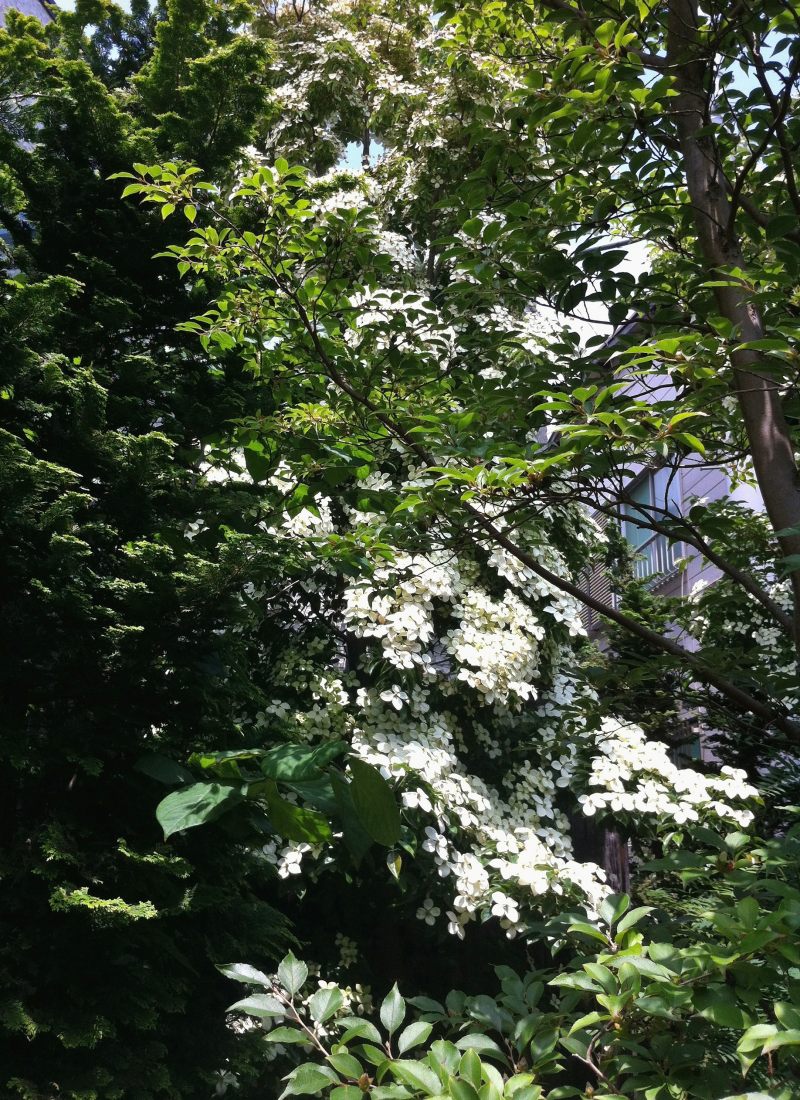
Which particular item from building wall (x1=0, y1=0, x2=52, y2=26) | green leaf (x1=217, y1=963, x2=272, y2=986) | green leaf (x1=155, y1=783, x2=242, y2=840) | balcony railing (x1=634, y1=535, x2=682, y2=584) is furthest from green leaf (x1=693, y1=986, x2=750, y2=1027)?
building wall (x1=0, y1=0, x2=52, y2=26)

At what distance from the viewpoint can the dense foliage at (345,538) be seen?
1.53m

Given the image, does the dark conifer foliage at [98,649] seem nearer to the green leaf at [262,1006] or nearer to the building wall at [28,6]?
the green leaf at [262,1006]

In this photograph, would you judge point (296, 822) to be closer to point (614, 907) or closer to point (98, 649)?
point (614, 907)

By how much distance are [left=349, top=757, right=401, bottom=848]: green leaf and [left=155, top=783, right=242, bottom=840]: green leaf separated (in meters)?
0.20

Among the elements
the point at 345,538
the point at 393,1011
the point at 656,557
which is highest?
the point at 656,557

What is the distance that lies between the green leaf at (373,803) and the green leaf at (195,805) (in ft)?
0.66

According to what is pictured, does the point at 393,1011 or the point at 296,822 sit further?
the point at 393,1011

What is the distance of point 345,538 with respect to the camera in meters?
2.67

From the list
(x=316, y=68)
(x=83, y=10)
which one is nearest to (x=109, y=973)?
(x=83, y=10)

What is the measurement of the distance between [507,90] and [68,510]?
5.55 m

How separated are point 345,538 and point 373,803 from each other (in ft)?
5.13

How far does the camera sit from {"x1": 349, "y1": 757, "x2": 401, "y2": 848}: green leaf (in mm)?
1149

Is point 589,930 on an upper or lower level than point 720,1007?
upper

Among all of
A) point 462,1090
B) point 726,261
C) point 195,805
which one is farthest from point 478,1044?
point 726,261
